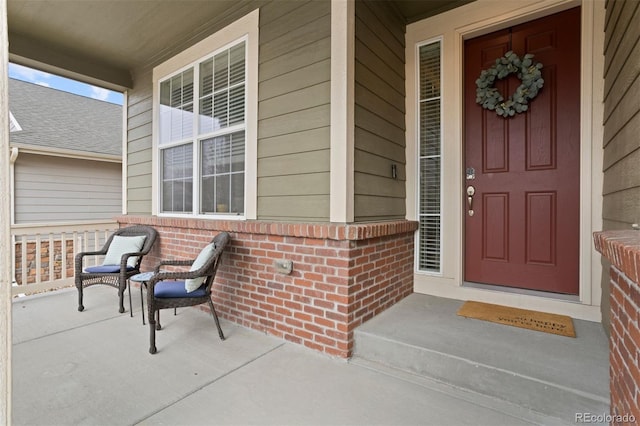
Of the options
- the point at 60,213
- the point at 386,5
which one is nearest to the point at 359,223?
the point at 386,5

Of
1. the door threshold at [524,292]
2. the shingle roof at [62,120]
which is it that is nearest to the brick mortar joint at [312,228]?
the door threshold at [524,292]

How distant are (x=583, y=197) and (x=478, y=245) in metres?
0.84

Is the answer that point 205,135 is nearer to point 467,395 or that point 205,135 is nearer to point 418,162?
point 418,162

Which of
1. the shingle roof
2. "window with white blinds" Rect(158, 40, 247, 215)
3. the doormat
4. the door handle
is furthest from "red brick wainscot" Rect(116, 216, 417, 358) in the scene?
the shingle roof

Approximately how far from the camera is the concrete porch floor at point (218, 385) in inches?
65.2

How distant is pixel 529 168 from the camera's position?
268 centimetres

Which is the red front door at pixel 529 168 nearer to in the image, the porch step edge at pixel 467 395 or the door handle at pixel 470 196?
the door handle at pixel 470 196

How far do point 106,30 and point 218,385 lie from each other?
3810 mm

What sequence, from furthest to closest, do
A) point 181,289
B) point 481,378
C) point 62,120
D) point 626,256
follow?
point 62,120 < point 181,289 < point 481,378 < point 626,256

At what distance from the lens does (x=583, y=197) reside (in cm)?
243

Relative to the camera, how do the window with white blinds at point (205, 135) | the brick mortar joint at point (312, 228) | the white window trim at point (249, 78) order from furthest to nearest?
the window with white blinds at point (205, 135)
the white window trim at point (249, 78)
the brick mortar joint at point (312, 228)

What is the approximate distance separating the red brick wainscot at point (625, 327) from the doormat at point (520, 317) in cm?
82

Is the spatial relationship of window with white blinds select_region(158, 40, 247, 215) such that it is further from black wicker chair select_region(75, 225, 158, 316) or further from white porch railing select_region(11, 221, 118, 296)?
white porch railing select_region(11, 221, 118, 296)

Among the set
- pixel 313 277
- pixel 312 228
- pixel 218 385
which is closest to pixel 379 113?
pixel 312 228
